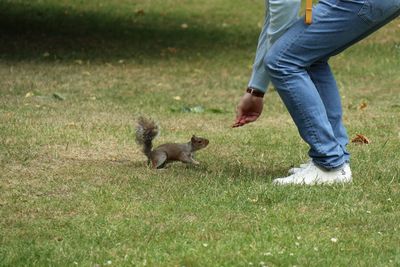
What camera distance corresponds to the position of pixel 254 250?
14.7ft

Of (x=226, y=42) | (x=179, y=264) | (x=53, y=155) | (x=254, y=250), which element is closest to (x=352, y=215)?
(x=254, y=250)

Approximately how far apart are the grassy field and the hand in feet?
1.22

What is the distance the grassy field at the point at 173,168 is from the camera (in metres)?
4.58

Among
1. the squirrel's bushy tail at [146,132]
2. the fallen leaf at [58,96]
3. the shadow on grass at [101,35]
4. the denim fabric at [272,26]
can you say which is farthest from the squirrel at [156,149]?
the shadow on grass at [101,35]

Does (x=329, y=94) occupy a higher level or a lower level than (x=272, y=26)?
lower

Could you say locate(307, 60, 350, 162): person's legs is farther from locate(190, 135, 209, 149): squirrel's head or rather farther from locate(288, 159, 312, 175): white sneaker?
locate(190, 135, 209, 149): squirrel's head

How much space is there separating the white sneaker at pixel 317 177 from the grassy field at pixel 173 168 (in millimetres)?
89

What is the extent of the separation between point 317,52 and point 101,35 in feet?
31.9

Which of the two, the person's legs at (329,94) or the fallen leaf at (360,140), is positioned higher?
the person's legs at (329,94)

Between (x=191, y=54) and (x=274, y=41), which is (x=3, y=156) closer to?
(x=274, y=41)

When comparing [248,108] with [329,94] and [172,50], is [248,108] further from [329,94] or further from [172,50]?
[172,50]

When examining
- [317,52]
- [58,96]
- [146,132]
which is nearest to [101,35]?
[58,96]

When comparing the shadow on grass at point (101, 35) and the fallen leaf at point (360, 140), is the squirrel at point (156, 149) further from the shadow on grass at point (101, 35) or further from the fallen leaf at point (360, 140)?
the shadow on grass at point (101, 35)

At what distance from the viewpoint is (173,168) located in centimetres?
646
